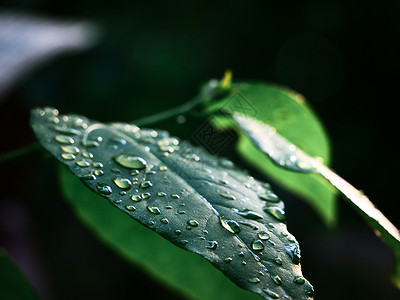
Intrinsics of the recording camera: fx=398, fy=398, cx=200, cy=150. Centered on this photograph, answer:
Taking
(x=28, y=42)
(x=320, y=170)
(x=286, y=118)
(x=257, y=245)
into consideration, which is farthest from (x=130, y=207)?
(x=28, y=42)

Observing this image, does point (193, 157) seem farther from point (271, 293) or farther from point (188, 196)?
point (271, 293)

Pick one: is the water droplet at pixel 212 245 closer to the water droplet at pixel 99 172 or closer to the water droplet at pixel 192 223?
the water droplet at pixel 192 223

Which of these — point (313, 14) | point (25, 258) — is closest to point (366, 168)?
point (313, 14)

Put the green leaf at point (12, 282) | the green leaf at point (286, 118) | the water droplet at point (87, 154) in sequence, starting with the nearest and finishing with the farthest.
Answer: the water droplet at point (87, 154)
the green leaf at point (12, 282)
the green leaf at point (286, 118)

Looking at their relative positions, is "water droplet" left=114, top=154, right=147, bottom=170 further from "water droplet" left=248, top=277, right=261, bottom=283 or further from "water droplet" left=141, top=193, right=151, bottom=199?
"water droplet" left=248, top=277, right=261, bottom=283

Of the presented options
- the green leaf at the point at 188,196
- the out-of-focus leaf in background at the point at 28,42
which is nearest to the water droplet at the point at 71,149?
the green leaf at the point at 188,196

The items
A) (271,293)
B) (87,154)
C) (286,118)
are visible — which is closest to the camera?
(271,293)
